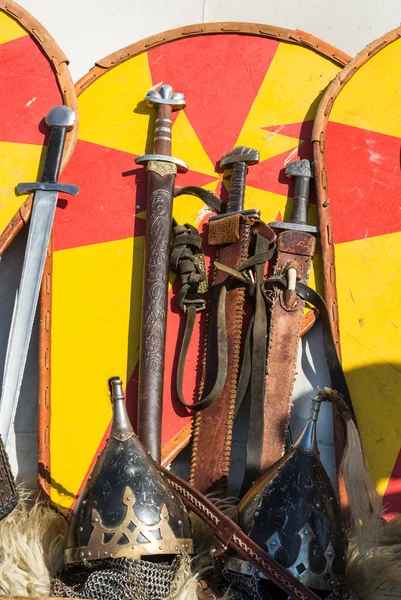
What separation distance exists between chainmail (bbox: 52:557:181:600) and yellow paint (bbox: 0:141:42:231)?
4.04 ft

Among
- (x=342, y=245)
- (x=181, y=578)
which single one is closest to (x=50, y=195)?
(x=342, y=245)

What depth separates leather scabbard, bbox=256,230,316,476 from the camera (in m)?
2.83

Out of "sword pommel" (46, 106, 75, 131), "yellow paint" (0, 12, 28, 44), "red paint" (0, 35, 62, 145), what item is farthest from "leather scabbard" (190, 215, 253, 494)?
"yellow paint" (0, 12, 28, 44)

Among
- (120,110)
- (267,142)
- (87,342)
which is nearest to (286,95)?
(267,142)

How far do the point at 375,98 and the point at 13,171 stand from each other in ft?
3.79

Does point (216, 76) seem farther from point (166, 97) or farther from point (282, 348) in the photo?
point (282, 348)

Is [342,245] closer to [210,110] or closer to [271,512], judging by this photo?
[210,110]

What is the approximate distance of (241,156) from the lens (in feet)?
10.3

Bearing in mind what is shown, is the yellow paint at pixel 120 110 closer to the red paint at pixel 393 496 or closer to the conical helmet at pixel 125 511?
the conical helmet at pixel 125 511

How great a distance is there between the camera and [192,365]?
3.01 m

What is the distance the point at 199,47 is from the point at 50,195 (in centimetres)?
74

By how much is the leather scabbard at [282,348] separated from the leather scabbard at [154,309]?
0.28 metres

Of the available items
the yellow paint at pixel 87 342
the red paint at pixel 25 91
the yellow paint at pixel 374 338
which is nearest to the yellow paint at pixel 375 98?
the yellow paint at pixel 374 338

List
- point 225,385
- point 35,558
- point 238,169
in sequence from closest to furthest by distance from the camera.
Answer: point 35,558 → point 225,385 → point 238,169
